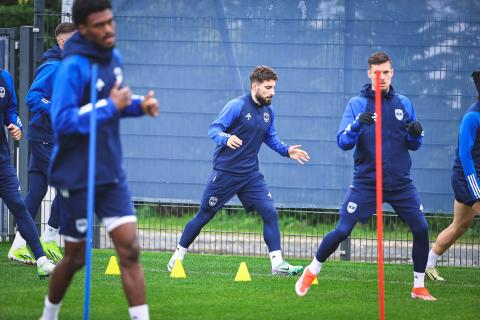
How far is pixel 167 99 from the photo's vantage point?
1368cm

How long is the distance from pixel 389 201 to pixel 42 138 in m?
3.95

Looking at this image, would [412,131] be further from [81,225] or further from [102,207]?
[81,225]

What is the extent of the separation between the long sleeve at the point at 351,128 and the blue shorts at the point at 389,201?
0.46 meters

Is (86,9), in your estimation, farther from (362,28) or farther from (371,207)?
(362,28)

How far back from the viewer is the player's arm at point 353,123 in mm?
8945

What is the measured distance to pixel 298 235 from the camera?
45.8 feet

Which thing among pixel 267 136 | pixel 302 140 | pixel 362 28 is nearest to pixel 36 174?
pixel 267 136

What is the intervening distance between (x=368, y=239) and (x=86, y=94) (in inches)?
291

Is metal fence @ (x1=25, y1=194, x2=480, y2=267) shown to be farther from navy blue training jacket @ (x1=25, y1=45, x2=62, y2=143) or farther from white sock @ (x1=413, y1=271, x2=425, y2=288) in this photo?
white sock @ (x1=413, y1=271, x2=425, y2=288)

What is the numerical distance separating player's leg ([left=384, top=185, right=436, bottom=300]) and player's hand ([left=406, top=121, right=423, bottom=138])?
1.74ft

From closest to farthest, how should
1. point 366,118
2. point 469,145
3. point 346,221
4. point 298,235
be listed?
point 366,118 < point 346,221 < point 469,145 < point 298,235

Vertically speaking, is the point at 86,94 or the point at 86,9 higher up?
the point at 86,9

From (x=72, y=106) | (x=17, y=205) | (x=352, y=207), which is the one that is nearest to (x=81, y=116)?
(x=72, y=106)

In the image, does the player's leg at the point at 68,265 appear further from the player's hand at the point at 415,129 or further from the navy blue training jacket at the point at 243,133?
the navy blue training jacket at the point at 243,133
